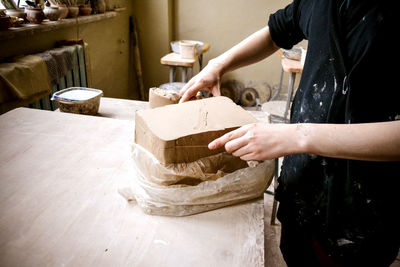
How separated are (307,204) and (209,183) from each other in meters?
0.35

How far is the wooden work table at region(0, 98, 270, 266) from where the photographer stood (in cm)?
73

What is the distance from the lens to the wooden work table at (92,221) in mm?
731

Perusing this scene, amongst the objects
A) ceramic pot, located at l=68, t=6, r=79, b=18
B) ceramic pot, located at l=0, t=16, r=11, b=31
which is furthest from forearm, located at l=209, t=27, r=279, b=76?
ceramic pot, located at l=68, t=6, r=79, b=18

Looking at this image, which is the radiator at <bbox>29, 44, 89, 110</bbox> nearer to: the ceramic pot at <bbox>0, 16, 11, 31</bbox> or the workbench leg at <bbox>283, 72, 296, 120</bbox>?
the ceramic pot at <bbox>0, 16, 11, 31</bbox>

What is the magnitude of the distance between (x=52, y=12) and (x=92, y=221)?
2.06 m

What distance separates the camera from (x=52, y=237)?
775 mm

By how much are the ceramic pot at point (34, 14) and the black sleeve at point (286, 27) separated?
1842mm

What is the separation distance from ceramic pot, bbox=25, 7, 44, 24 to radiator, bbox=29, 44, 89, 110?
40 cm

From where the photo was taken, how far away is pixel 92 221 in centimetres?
83

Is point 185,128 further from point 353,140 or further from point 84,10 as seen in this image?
point 84,10

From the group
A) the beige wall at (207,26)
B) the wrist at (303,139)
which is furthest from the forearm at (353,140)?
the beige wall at (207,26)

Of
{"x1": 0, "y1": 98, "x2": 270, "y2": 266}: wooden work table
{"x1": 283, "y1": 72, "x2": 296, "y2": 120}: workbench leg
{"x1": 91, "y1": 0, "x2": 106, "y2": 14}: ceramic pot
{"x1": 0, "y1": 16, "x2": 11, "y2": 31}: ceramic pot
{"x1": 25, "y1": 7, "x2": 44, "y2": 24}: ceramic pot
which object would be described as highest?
{"x1": 91, "y1": 0, "x2": 106, "y2": 14}: ceramic pot

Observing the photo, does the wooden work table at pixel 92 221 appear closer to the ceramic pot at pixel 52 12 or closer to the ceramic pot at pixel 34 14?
the ceramic pot at pixel 34 14

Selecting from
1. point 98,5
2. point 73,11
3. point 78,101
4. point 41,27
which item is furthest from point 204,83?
point 98,5
